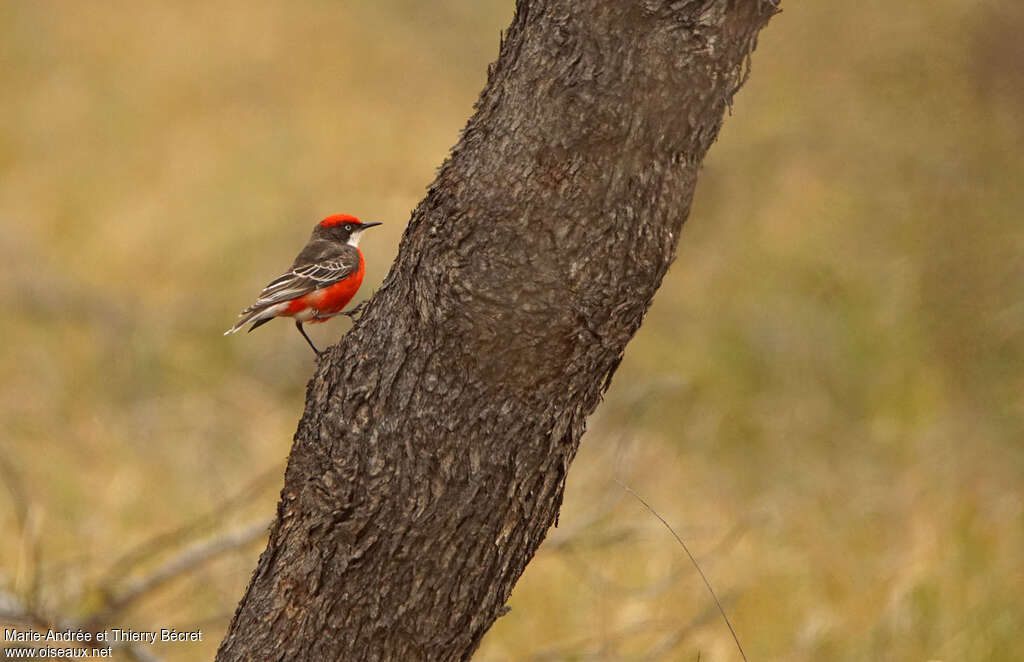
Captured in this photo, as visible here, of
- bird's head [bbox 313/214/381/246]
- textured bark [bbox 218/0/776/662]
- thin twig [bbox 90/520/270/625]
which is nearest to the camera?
textured bark [bbox 218/0/776/662]

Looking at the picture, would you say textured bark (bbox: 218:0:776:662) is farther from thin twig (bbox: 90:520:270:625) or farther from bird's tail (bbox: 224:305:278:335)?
thin twig (bbox: 90:520:270:625)

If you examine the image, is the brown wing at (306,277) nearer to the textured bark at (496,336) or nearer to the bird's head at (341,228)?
the bird's head at (341,228)

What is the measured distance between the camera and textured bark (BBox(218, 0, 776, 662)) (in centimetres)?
233

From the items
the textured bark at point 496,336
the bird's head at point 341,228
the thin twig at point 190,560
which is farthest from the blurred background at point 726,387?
the textured bark at point 496,336

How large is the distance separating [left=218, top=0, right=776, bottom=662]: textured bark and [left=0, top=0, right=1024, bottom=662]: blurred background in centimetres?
182

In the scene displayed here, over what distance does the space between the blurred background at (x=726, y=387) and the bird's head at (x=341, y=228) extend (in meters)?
1.35

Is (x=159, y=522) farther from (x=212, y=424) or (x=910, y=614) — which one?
(x=910, y=614)

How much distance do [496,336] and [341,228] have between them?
5.58ft

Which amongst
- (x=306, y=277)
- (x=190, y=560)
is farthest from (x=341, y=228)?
(x=190, y=560)

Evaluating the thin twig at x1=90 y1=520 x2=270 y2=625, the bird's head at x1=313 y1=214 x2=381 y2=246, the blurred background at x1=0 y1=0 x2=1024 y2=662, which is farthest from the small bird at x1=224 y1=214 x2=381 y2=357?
the blurred background at x1=0 y1=0 x2=1024 y2=662

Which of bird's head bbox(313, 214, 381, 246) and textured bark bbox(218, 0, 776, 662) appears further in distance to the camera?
bird's head bbox(313, 214, 381, 246)

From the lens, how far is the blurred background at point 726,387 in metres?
5.04

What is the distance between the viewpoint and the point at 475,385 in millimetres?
2457

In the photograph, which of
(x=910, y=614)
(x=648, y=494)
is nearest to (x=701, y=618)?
(x=910, y=614)
